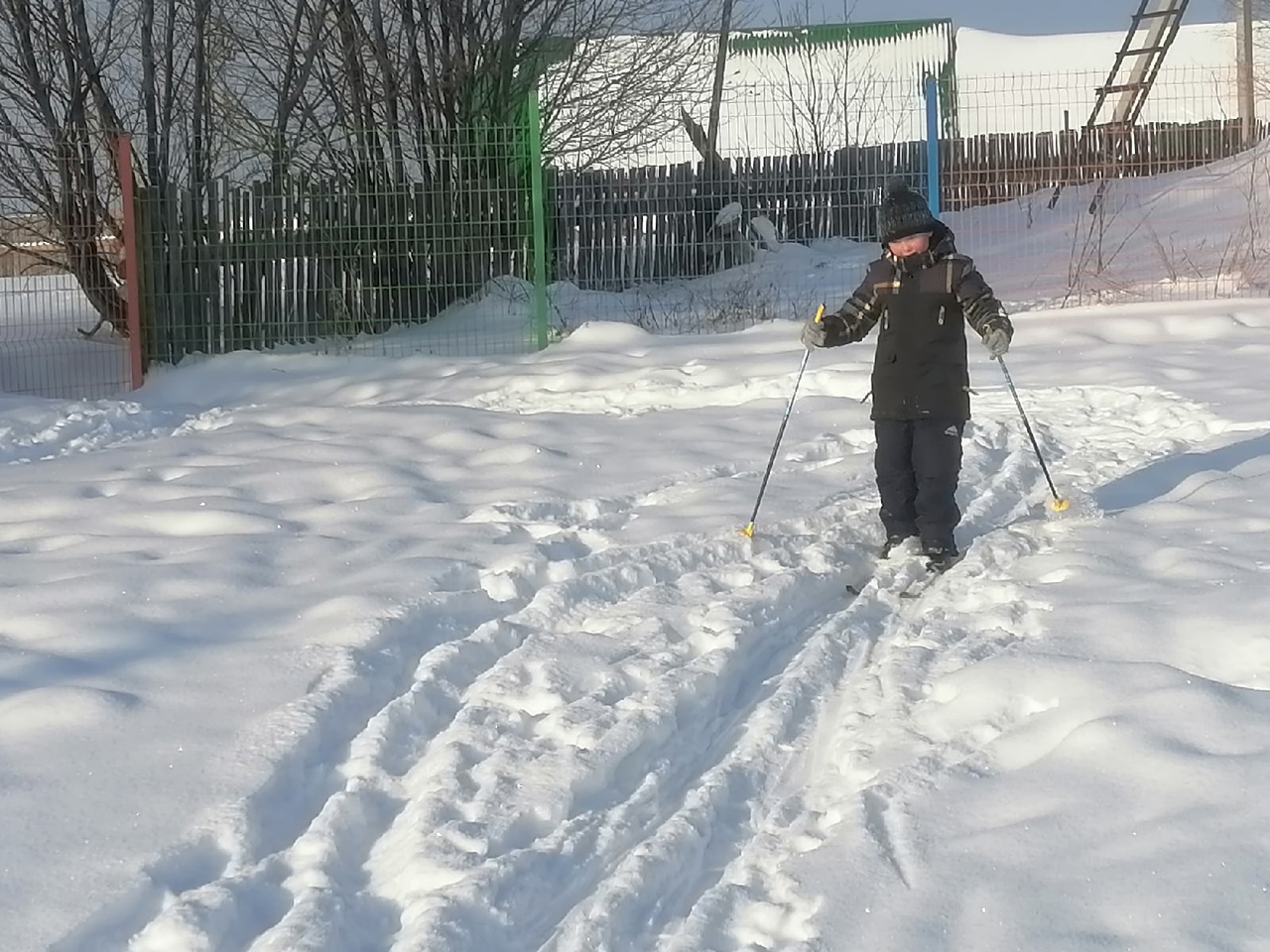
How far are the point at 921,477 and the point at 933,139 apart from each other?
6.44 meters

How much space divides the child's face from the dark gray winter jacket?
0.02 meters

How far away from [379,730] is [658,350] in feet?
24.0

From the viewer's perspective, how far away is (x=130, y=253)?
38.7ft

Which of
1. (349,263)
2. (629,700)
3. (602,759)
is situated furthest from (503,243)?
(602,759)

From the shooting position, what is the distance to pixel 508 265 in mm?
12406

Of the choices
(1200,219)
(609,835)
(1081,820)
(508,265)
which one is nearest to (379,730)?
(609,835)

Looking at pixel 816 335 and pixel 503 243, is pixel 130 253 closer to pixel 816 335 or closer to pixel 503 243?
pixel 503 243

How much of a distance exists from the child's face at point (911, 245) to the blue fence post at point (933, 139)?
5.95 meters

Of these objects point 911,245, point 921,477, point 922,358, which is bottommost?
point 921,477

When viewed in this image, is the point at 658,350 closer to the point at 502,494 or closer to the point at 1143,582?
the point at 502,494

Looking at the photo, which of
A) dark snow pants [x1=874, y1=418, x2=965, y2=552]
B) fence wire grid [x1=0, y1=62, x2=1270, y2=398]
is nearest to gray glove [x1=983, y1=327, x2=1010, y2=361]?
dark snow pants [x1=874, y1=418, x2=965, y2=552]

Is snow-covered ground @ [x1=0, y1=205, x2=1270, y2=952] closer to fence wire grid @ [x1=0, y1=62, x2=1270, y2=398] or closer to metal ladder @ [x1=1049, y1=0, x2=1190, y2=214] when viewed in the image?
fence wire grid @ [x1=0, y1=62, x2=1270, y2=398]

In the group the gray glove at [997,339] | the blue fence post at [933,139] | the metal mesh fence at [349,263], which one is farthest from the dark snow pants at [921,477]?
the metal mesh fence at [349,263]

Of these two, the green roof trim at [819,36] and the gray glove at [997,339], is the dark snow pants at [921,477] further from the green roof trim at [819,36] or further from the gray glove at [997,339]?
the green roof trim at [819,36]
